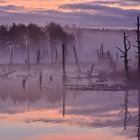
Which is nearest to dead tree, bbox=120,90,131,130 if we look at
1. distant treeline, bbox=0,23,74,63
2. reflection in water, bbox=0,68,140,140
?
reflection in water, bbox=0,68,140,140

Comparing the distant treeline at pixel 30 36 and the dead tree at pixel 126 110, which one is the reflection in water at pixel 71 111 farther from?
the distant treeline at pixel 30 36

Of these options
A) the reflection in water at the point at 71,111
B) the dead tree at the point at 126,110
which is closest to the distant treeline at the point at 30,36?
the reflection in water at the point at 71,111

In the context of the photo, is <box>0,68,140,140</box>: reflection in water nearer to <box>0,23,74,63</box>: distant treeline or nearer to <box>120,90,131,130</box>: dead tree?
<box>120,90,131,130</box>: dead tree

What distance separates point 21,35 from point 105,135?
85.0 meters

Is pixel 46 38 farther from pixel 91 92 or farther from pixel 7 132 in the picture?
pixel 7 132

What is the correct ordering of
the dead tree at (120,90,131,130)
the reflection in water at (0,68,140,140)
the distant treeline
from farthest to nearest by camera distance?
the distant treeline, the dead tree at (120,90,131,130), the reflection in water at (0,68,140,140)

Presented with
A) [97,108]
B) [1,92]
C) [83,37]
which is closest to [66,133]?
[97,108]

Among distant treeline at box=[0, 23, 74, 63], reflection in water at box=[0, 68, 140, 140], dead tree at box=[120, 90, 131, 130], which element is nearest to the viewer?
reflection in water at box=[0, 68, 140, 140]

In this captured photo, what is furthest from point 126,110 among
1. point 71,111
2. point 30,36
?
point 30,36

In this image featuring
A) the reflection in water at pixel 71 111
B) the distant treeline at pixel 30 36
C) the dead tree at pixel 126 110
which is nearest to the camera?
the reflection in water at pixel 71 111

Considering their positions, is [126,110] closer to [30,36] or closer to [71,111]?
[71,111]

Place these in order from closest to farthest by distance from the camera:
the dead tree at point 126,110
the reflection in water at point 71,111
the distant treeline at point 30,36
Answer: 1. the reflection in water at point 71,111
2. the dead tree at point 126,110
3. the distant treeline at point 30,36

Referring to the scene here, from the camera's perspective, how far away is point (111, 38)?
180 metres

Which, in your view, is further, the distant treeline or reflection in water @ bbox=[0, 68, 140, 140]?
the distant treeline
